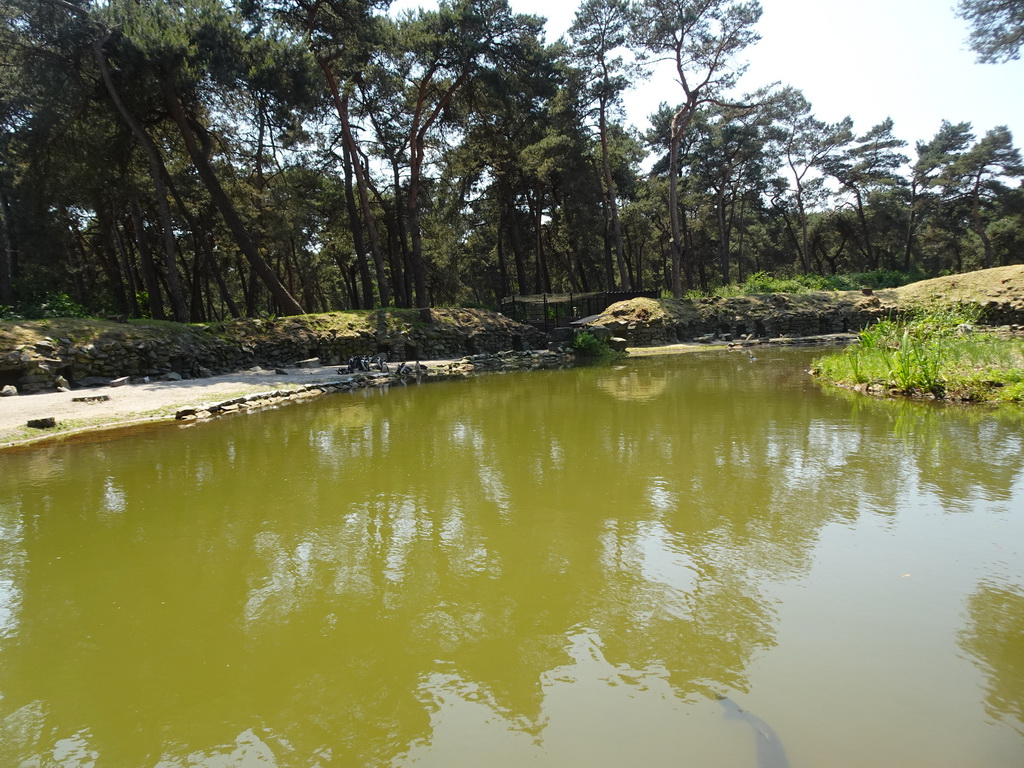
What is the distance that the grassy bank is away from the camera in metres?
8.30

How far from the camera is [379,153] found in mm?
25500

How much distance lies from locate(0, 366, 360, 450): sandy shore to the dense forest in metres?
5.24

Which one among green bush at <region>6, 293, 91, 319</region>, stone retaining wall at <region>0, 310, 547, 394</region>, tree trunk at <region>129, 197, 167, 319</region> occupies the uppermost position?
tree trunk at <region>129, 197, 167, 319</region>

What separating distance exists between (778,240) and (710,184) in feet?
57.1

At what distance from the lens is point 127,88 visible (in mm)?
16703

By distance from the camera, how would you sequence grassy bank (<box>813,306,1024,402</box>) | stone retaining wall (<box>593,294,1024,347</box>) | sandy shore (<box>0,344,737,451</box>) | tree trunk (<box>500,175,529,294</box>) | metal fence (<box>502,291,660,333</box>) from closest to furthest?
grassy bank (<box>813,306,1024,402</box>) < sandy shore (<box>0,344,737,451</box>) < stone retaining wall (<box>593,294,1024,347</box>) < metal fence (<box>502,291,660,333</box>) < tree trunk (<box>500,175,529,294</box>)

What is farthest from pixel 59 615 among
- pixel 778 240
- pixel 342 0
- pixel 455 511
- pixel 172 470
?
pixel 778 240

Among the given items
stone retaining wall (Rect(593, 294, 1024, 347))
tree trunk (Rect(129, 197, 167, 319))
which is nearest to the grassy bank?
stone retaining wall (Rect(593, 294, 1024, 347))

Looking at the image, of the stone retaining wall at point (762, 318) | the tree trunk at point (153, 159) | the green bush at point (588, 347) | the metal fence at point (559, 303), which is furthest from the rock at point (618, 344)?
the tree trunk at point (153, 159)

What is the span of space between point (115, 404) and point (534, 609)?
35.6 feet

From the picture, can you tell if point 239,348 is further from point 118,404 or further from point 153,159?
point 153,159

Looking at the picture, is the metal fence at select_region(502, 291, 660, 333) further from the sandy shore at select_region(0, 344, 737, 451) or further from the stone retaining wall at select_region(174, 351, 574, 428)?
the sandy shore at select_region(0, 344, 737, 451)

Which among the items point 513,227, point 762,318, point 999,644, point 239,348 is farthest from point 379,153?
point 999,644

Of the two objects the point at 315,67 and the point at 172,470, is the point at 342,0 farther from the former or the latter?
the point at 172,470
